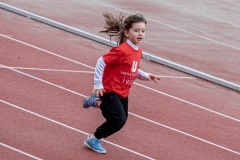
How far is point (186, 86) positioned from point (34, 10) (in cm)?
468

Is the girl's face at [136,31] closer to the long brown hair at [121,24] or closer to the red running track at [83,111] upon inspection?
the long brown hair at [121,24]

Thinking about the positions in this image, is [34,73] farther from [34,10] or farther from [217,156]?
[34,10]

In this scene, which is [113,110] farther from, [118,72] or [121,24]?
[121,24]

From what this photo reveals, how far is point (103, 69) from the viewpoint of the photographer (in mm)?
7070

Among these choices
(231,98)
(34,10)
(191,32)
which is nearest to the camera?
(231,98)

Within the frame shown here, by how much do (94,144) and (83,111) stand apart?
154cm

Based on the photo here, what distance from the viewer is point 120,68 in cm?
716

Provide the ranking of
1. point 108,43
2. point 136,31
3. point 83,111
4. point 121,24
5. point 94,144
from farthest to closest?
point 108,43 < point 83,111 < point 94,144 < point 121,24 < point 136,31

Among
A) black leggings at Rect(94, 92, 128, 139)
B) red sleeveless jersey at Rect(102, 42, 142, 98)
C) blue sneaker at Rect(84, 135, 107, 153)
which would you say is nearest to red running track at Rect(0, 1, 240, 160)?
blue sneaker at Rect(84, 135, 107, 153)

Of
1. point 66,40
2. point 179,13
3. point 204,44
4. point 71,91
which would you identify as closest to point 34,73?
point 71,91

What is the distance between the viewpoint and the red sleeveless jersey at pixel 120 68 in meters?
7.11

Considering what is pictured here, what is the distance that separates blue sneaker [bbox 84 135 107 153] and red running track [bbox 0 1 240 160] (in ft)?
0.25

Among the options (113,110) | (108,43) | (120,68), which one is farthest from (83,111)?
(108,43)

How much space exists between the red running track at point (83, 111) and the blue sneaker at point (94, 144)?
8 centimetres
